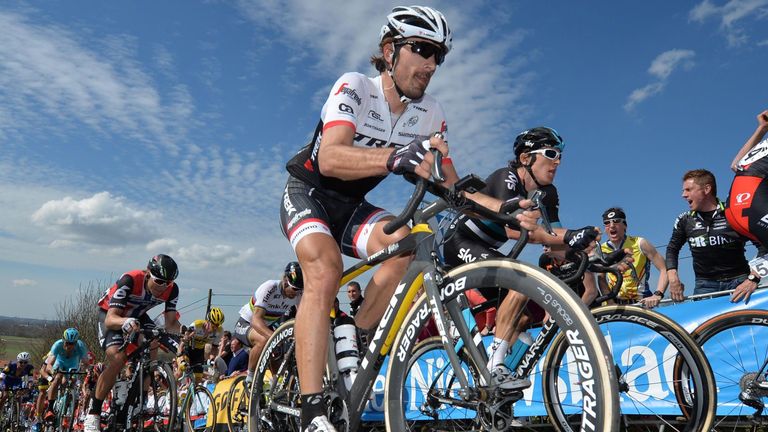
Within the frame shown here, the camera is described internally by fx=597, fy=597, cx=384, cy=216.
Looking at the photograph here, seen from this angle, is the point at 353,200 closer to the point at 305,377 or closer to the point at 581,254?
the point at 305,377

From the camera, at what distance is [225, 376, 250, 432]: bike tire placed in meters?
5.33

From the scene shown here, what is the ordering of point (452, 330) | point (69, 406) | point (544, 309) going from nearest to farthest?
1. point (544, 309)
2. point (452, 330)
3. point (69, 406)

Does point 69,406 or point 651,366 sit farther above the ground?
point 651,366

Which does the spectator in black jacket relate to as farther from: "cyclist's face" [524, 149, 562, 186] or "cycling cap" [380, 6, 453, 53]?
"cycling cap" [380, 6, 453, 53]

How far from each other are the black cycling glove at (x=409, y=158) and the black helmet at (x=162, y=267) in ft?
21.8

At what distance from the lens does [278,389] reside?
4.07m

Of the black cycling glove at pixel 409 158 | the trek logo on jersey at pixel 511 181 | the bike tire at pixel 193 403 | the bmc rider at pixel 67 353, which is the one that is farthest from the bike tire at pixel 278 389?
the bmc rider at pixel 67 353

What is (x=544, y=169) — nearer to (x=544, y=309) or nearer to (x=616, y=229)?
(x=544, y=309)

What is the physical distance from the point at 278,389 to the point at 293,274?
13.7 feet

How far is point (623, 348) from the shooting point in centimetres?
526

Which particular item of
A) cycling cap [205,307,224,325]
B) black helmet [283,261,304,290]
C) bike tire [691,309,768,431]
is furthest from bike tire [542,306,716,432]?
cycling cap [205,307,224,325]

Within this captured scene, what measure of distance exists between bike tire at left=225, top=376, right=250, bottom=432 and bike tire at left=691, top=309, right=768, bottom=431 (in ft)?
12.1

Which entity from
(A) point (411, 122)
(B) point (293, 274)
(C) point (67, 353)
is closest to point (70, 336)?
(C) point (67, 353)

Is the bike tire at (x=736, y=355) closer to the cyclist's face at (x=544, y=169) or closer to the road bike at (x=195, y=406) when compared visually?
the cyclist's face at (x=544, y=169)
